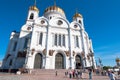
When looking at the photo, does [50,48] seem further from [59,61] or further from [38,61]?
[38,61]

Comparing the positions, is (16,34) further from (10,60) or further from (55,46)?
(55,46)

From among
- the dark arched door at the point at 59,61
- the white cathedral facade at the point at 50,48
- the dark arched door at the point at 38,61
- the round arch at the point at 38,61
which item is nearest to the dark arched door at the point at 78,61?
the white cathedral facade at the point at 50,48

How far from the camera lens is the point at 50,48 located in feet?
89.9

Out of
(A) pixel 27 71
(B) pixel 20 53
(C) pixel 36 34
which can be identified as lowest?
(A) pixel 27 71

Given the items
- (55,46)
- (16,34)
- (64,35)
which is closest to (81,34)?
(64,35)

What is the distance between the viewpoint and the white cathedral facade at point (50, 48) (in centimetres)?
2602

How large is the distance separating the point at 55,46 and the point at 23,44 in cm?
958

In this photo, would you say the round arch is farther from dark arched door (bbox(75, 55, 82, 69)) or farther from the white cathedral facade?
dark arched door (bbox(75, 55, 82, 69))

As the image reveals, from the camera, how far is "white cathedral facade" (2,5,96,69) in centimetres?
2602

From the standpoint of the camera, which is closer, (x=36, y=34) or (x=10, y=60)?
(x=36, y=34)

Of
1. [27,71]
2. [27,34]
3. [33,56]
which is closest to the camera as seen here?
[27,71]

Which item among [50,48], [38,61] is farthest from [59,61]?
[38,61]

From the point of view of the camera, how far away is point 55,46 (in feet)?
92.6

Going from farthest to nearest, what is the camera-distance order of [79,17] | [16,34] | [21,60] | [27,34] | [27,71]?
[79,17] < [16,34] < [27,34] < [21,60] < [27,71]
